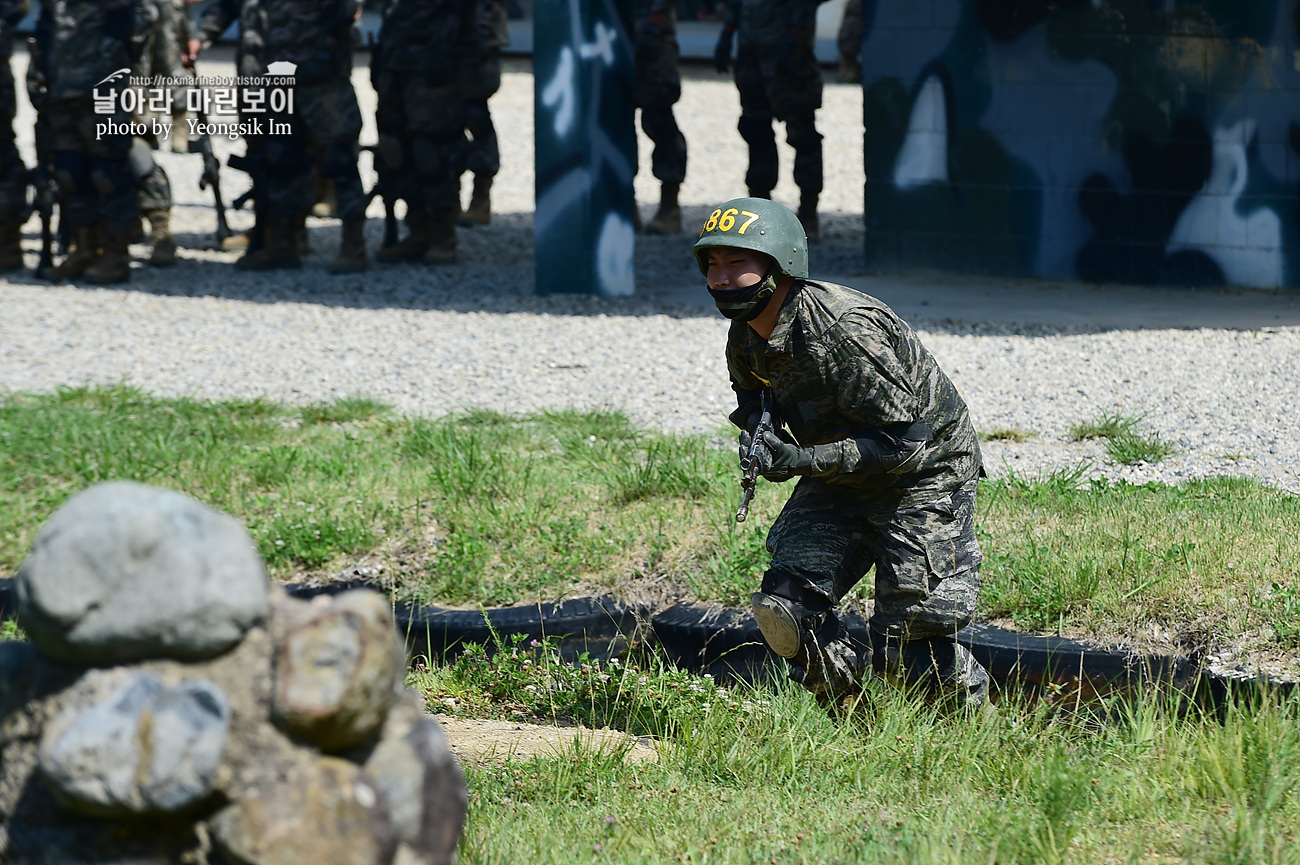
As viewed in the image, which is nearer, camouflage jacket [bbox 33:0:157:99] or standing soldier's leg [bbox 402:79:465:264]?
camouflage jacket [bbox 33:0:157:99]

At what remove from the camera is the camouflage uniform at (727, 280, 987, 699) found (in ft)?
10.8

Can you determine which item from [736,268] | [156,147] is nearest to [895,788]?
[736,268]

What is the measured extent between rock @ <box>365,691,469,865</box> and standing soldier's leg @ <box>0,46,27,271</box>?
915 cm

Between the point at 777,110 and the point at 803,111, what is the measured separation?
0.20m

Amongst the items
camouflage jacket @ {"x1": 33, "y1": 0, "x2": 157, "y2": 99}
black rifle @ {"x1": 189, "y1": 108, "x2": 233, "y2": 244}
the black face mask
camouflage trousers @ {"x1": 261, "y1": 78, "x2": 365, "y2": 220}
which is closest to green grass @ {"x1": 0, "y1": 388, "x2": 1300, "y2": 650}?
the black face mask

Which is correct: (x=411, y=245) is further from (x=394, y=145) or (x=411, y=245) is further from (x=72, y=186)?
(x=72, y=186)

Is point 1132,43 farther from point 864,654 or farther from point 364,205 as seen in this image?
point 864,654

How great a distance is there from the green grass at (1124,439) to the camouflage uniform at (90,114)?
258 inches

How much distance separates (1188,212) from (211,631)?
27.7 feet

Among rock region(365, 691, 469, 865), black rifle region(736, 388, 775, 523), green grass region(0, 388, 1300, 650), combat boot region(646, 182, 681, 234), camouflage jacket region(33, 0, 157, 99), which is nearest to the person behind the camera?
rock region(365, 691, 469, 865)

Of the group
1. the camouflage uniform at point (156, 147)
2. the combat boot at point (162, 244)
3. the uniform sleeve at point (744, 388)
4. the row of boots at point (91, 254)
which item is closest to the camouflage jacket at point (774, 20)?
the camouflage uniform at point (156, 147)

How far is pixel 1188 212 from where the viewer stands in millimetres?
8922

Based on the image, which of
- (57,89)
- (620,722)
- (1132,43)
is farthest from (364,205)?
(620,722)

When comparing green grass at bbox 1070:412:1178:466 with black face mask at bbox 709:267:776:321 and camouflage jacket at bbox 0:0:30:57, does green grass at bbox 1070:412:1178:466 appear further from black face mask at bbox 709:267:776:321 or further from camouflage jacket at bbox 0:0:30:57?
camouflage jacket at bbox 0:0:30:57
